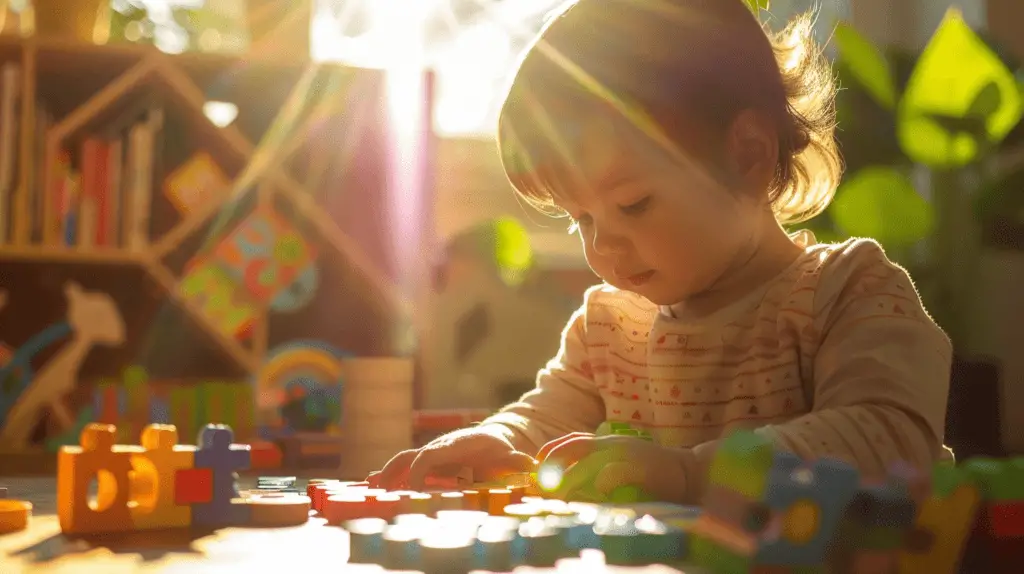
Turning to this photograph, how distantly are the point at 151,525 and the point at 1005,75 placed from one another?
1974 mm

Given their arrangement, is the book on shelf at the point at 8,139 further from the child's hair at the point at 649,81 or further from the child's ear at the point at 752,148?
the child's ear at the point at 752,148

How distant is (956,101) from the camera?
2.13 m

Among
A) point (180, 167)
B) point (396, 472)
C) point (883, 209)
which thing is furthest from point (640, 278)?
point (180, 167)

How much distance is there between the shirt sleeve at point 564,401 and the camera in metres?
1.08

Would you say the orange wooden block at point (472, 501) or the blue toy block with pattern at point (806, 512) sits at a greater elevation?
the blue toy block with pattern at point (806, 512)

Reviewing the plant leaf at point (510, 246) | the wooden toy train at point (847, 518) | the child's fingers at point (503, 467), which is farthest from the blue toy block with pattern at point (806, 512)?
the plant leaf at point (510, 246)

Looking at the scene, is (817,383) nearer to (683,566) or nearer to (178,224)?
(683,566)

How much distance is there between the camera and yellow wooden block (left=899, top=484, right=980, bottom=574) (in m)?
0.45

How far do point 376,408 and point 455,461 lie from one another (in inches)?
19.7

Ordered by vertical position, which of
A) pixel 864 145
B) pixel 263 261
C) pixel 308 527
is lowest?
pixel 308 527

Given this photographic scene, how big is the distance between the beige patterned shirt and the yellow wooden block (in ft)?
0.80

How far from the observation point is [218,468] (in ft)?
2.31

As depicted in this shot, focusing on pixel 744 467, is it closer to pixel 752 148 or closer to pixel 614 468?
pixel 614 468

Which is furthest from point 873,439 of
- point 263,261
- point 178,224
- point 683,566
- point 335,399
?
point 178,224
